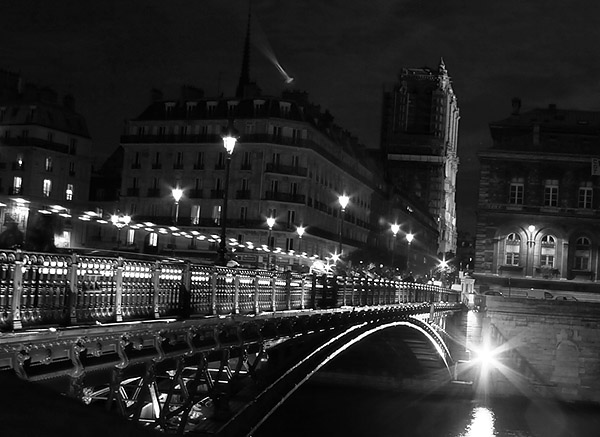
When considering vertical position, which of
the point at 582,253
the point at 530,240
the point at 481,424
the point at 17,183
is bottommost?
the point at 481,424

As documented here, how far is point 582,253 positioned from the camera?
300 ft

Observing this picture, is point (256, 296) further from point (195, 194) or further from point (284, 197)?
point (195, 194)

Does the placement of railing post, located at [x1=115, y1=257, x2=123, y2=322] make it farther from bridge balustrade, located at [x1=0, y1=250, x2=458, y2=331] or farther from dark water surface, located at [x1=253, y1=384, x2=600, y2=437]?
dark water surface, located at [x1=253, y1=384, x2=600, y2=437]

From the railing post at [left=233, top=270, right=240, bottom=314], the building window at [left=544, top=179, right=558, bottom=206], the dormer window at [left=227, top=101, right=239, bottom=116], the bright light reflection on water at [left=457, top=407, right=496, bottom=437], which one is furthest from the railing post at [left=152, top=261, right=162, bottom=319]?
the building window at [left=544, top=179, right=558, bottom=206]

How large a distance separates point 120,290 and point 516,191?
7969 cm

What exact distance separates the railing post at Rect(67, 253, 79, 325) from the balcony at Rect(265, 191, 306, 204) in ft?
246

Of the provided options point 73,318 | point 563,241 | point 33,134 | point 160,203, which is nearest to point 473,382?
point 563,241

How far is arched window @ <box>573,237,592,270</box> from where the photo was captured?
300 ft

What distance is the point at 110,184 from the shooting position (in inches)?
3917

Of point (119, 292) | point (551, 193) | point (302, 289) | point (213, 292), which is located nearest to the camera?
point (119, 292)

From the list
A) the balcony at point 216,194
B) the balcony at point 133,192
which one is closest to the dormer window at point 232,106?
the balcony at point 216,194

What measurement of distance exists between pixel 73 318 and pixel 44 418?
163 inches

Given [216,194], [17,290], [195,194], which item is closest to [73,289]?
[17,290]

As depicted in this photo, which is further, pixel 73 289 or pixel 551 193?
pixel 551 193
